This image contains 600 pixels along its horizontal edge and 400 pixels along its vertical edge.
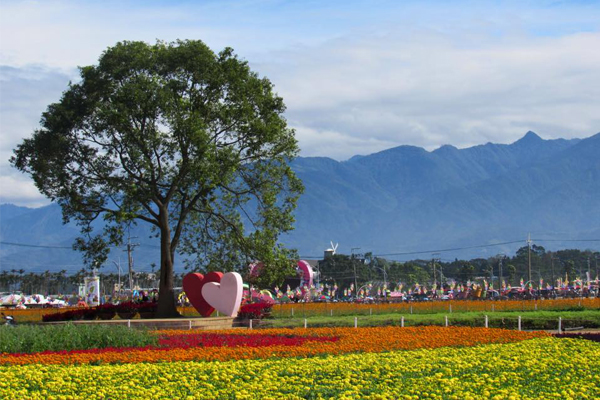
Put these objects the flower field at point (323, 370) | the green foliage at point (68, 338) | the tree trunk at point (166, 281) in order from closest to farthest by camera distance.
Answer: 1. the flower field at point (323, 370)
2. the green foliage at point (68, 338)
3. the tree trunk at point (166, 281)

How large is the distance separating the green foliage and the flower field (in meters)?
0.76

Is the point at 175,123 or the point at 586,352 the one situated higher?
the point at 175,123

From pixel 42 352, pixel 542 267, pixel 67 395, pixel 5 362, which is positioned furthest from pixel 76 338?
pixel 542 267

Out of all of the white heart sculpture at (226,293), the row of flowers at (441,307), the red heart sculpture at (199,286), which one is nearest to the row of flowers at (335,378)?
the white heart sculpture at (226,293)

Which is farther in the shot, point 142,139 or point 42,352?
point 142,139

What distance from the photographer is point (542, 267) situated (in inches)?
7500

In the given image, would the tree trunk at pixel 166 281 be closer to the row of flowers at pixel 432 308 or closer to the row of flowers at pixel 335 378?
the row of flowers at pixel 432 308

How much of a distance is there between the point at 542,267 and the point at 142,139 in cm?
16835

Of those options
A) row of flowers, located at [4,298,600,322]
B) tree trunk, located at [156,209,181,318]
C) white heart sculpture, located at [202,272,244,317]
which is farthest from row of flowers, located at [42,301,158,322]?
row of flowers, located at [4,298,600,322]

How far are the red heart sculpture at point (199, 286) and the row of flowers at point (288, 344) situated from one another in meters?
9.22

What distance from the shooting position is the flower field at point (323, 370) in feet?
42.0

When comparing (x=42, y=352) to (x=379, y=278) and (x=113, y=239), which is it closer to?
(x=113, y=239)

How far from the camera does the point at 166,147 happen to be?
37.3 m

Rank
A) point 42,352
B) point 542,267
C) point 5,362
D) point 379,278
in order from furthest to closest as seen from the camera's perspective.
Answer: point 542,267
point 379,278
point 42,352
point 5,362
